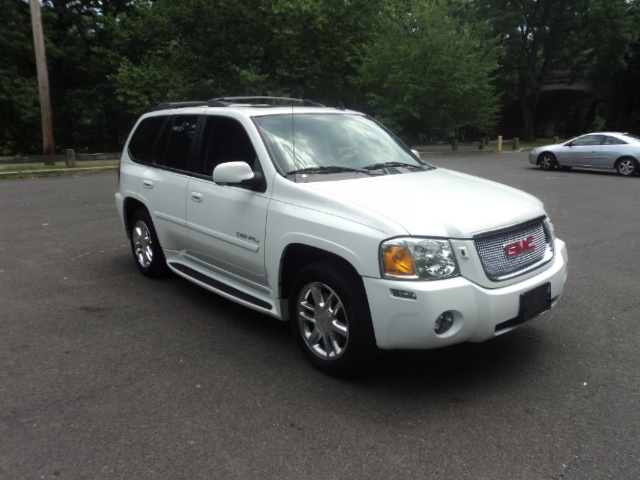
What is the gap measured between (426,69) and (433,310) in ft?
89.4

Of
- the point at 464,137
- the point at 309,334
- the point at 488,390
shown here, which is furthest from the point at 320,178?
the point at 464,137

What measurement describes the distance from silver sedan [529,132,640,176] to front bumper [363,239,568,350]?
16.3 metres

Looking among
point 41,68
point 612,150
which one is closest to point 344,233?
point 612,150

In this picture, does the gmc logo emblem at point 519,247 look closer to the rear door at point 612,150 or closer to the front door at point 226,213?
the front door at point 226,213

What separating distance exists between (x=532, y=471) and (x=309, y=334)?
162 cm

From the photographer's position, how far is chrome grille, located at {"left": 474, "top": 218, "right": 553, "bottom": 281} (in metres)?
3.34

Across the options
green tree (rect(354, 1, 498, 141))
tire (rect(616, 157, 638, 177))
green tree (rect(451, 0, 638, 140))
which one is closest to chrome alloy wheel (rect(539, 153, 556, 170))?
tire (rect(616, 157, 638, 177))

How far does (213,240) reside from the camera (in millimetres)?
4520

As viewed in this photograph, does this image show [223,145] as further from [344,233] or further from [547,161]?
[547,161]

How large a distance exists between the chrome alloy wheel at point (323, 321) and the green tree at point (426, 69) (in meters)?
25.1

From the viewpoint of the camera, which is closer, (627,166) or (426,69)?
(627,166)

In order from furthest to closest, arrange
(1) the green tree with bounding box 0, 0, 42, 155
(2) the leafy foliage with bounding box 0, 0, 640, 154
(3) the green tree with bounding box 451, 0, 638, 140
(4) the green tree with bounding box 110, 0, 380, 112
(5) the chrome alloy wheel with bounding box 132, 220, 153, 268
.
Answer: (3) the green tree with bounding box 451, 0, 638, 140 → (1) the green tree with bounding box 0, 0, 42, 155 → (2) the leafy foliage with bounding box 0, 0, 640, 154 → (4) the green tree with bounding box 110, 0, 380, 112 → (5) the chrome alloy wheel with bounding box 132, 220, 153, 268

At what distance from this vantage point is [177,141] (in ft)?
17.1

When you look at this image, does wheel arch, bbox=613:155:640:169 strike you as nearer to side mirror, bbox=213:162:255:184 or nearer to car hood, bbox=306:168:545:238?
car hood, bbox=306:168:545:238
